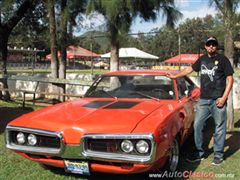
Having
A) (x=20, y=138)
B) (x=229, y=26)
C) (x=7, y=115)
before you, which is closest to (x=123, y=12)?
(x=229, y=26)

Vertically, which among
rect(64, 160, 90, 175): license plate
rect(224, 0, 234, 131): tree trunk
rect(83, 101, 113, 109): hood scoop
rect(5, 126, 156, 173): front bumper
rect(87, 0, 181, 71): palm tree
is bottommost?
rect(64, 160, 90, 175): license plate

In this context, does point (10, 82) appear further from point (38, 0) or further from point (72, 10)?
point (72, 10)

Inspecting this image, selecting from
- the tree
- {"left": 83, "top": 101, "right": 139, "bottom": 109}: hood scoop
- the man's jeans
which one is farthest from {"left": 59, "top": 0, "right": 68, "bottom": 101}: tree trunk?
the man's jeans

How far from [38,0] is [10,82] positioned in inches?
156

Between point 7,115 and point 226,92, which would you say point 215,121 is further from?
point 7,115

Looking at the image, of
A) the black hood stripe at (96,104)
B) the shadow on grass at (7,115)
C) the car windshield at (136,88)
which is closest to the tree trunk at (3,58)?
the shadow on grass at (7,115)

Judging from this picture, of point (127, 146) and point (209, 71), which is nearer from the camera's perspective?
point (127, 146)

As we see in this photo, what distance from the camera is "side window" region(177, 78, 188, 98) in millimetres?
6097

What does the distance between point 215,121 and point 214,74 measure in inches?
Answer: 26.4

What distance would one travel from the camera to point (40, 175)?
5.12 metres

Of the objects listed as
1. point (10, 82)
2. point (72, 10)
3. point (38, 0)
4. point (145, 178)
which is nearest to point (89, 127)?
point (145, 178)

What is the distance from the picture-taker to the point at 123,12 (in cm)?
991

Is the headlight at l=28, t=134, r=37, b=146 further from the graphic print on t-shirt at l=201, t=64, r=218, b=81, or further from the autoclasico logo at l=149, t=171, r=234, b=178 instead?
the graphic print on t-shirt at l=201, t=64, r=218, b=81

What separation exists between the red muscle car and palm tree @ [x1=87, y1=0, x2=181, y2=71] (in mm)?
4420
